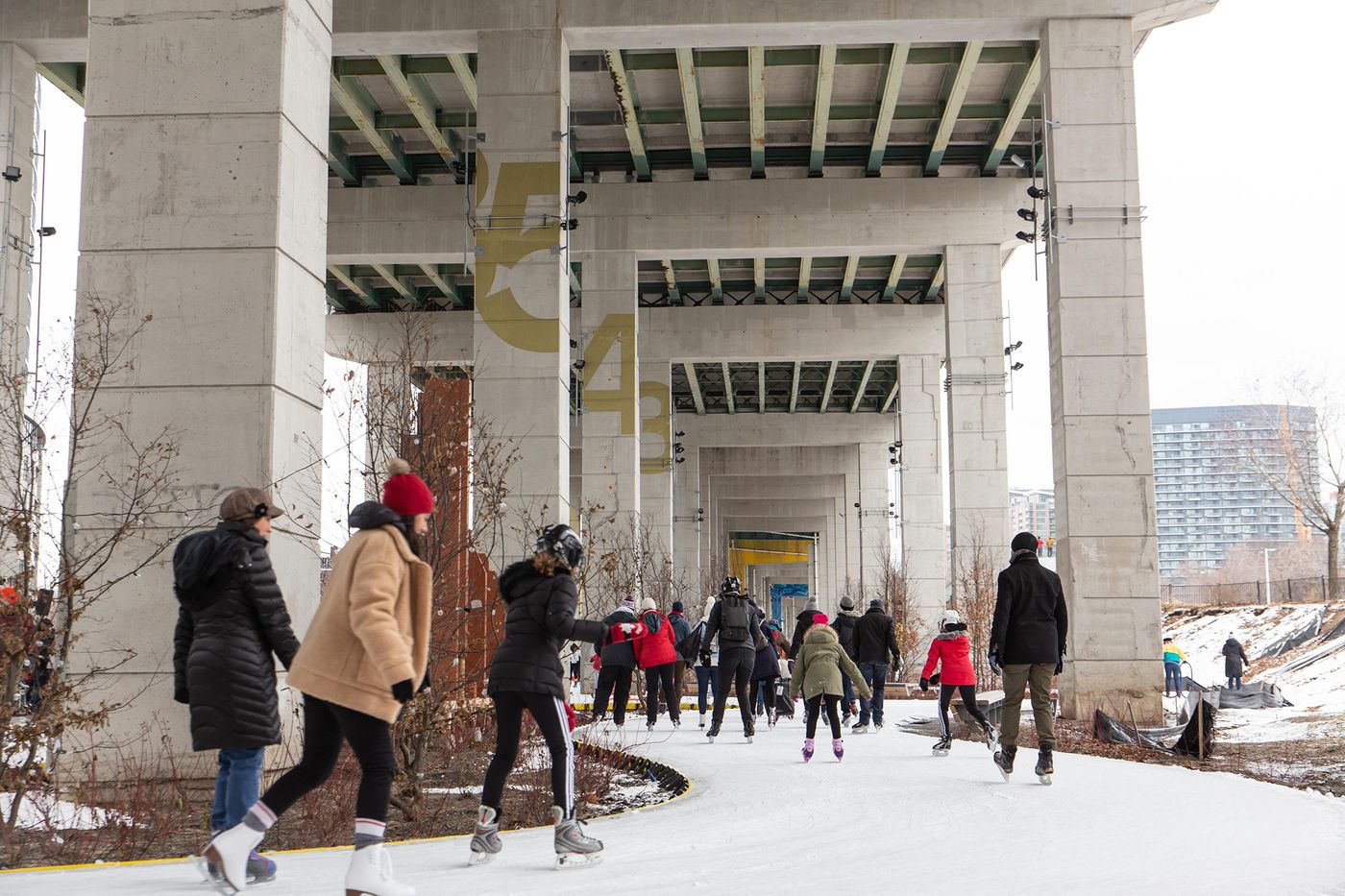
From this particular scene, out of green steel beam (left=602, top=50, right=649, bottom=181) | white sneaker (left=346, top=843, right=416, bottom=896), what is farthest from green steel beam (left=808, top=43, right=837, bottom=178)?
white sneaker (left=346, top=843, right=416, bottom=896)

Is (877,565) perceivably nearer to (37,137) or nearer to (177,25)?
(37,137)

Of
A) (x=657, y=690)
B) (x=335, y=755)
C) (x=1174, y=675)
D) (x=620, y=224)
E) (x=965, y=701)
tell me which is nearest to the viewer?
(x=335, y=755)

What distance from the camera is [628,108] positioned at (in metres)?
25.5

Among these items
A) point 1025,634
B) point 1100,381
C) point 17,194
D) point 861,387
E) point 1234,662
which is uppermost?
point 861,387

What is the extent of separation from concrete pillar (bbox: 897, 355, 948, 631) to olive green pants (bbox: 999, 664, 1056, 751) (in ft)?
88.3

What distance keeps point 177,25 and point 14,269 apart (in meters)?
13.6

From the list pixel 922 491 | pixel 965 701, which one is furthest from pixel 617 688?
pixel 922 491

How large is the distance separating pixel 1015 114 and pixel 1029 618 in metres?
19.8

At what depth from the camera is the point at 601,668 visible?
1470cm

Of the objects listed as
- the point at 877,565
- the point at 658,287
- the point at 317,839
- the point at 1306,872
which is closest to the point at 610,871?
the point at 317,839

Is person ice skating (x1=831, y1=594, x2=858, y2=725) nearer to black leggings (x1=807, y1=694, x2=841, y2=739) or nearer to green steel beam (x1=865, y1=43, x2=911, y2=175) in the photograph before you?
black leggings (x1=807, y1=694, x2=841, y2=739)

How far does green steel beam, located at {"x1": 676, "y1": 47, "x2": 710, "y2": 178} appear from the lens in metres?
23.6

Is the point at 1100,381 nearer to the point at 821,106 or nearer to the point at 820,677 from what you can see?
the point at 820,677

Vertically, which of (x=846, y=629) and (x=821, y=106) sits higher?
(x=821, y=106)
